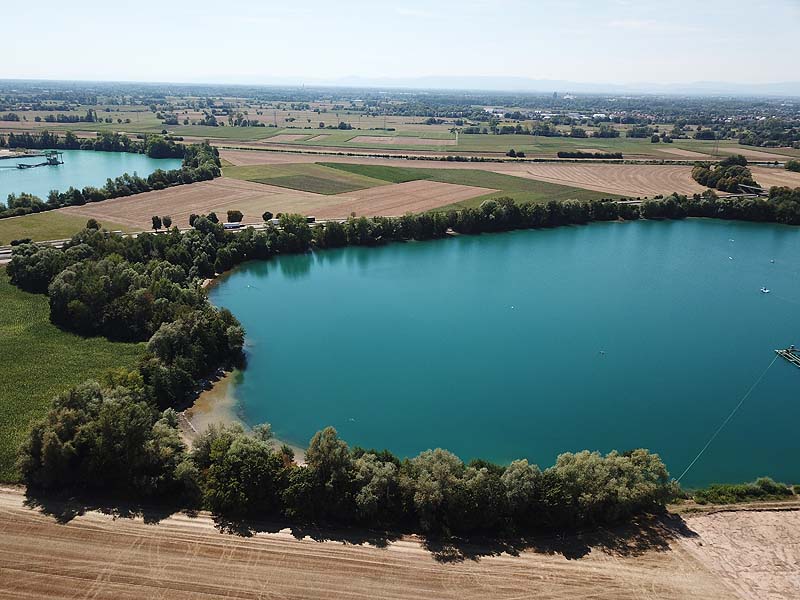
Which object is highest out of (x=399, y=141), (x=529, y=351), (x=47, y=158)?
(x=399, y=141)

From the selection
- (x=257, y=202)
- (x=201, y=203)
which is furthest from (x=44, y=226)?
(x=257, y=202)

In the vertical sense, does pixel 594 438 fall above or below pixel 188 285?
below

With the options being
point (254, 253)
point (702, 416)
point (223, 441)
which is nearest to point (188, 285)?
point (254, 253)

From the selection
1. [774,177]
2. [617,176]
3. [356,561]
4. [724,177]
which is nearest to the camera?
[356,561]

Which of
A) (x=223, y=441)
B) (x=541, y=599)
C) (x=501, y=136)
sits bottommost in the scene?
(x=541, y=599)

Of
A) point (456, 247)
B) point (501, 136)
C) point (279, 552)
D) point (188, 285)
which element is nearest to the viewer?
point (279, 552)

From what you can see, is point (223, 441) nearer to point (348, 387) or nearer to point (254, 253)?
point (348, 387)

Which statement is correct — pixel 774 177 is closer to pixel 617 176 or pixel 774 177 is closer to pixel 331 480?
pixel 617 176
